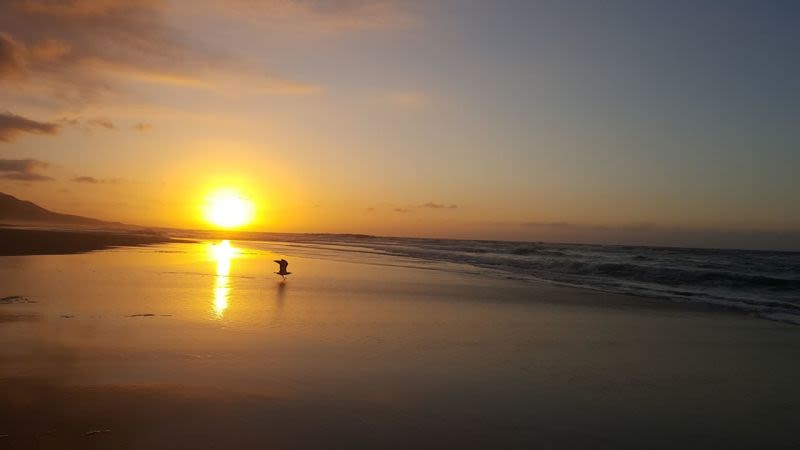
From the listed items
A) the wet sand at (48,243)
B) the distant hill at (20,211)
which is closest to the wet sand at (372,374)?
the wet sand at (48,243)

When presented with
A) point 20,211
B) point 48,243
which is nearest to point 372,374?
point 48,243

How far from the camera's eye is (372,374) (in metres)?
7.07

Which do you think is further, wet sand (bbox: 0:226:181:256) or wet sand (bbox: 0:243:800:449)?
wet sand (bbox: 0:226:181:256)

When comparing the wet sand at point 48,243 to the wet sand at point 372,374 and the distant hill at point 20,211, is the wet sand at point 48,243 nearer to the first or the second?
the wet sand at point 372,374

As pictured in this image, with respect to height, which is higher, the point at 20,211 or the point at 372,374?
the point at 20,211

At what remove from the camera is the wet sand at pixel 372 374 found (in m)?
5.20

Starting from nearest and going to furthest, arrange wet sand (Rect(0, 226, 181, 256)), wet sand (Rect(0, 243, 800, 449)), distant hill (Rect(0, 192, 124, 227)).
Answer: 1. wet sand (Rect(0, 243, 800, 449))
2. wet sand (Rect(0, 226, 181, 256))
3. distant hill (Rect(0, 192, 124, 227))

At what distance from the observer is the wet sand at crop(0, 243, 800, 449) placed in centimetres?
520

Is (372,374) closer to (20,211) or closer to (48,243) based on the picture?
(48,243)

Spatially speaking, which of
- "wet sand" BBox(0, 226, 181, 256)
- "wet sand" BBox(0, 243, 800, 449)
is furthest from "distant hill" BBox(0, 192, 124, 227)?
"wet sand" BBox(0, 243, 800, 449)

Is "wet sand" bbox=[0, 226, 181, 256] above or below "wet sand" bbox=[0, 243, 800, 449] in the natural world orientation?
above

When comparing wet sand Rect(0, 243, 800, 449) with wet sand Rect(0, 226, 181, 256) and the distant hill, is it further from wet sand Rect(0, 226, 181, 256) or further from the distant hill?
the distant hill

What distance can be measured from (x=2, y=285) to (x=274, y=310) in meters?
7.10

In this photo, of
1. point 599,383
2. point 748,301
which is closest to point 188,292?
point 599,383
